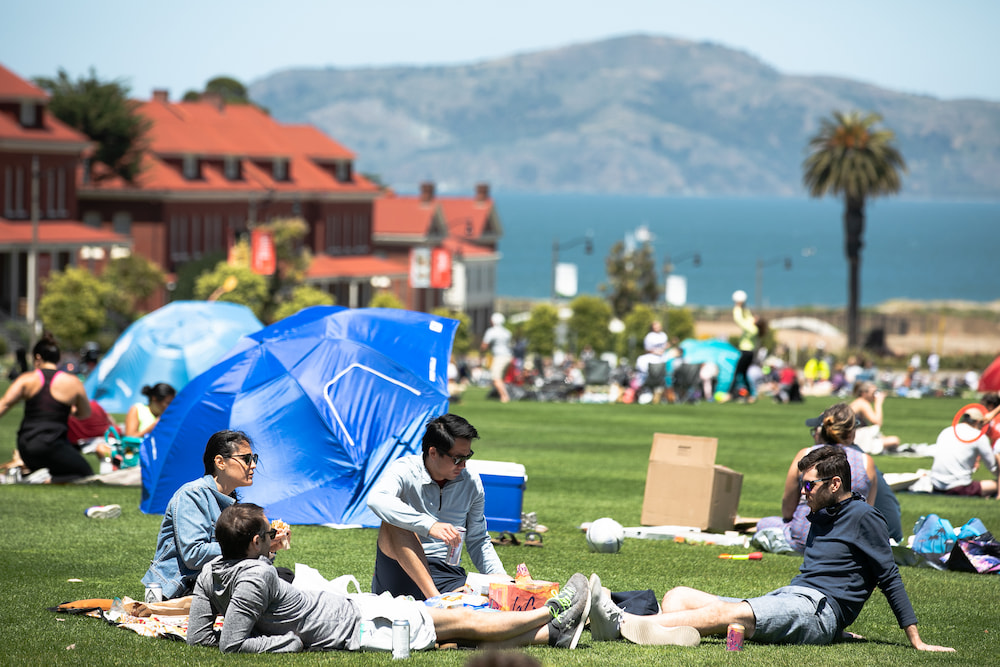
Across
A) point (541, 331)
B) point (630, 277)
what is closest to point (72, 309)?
point (541, 331)

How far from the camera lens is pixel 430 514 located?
7199 millimetres

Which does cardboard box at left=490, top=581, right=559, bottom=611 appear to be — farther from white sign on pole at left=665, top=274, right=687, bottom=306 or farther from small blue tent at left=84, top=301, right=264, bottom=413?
white sign on pole at left=665, top=274, right=687, bottom=306

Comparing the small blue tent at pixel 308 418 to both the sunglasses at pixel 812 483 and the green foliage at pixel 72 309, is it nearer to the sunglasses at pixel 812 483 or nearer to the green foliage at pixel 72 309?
the sunglasses at pixel 812 483

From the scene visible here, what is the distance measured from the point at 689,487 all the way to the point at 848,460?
2.52 meters

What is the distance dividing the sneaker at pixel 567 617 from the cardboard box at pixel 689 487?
424 centimetres

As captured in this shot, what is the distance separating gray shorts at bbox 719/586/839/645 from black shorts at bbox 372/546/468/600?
5.37ft

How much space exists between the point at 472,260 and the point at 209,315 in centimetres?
5815

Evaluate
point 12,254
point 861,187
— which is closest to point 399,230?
point 861,187

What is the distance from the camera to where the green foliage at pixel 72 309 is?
37.8m

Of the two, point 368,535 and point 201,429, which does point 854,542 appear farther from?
A: point 201,429

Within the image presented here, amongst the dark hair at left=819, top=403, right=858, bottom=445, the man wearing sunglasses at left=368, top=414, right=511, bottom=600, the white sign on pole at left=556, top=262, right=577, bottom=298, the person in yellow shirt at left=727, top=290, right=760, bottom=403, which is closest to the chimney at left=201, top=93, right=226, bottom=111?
the white sign on pole at left=556, top=262, right=577, bottom=298

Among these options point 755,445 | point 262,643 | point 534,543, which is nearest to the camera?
point 262,643

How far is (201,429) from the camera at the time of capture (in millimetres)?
11570

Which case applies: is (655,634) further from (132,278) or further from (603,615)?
(132,278)
